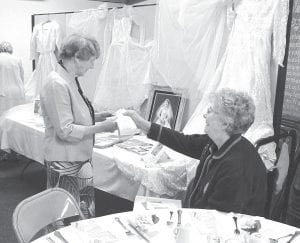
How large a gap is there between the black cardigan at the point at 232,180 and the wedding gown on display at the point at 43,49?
2745 millimetres

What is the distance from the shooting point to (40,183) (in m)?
3.71

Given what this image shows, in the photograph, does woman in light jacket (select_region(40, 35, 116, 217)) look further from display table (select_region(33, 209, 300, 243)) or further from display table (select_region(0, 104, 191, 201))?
display table (select_region(33, 209, 300, 243))

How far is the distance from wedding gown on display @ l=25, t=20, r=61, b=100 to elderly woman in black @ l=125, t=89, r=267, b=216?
8.89 feet

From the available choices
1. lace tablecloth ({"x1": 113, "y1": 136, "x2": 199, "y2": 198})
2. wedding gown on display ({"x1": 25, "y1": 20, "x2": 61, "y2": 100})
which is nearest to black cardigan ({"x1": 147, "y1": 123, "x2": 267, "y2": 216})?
lace tablecloth ({"x1": 113, "y1": 136, "x2": 199, "y2": 198})

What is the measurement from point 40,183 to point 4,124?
2.16 feet

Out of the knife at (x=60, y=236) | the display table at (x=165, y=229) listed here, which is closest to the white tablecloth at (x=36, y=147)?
the display table at (x=165, y=229)

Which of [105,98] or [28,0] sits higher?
[28,0]

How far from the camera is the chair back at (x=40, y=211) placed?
1350 millimetres

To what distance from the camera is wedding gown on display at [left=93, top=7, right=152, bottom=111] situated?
3199 mm

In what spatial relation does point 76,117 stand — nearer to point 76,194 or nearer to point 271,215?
point 76,194

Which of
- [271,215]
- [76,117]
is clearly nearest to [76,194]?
[76,117]

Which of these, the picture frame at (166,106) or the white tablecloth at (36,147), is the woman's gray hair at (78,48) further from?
the picture frame at (166,106)

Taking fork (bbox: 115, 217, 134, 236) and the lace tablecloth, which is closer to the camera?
fork (bbox: 115, 217, 134, 236)

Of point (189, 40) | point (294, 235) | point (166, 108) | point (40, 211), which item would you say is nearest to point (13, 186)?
point (166, 108)
